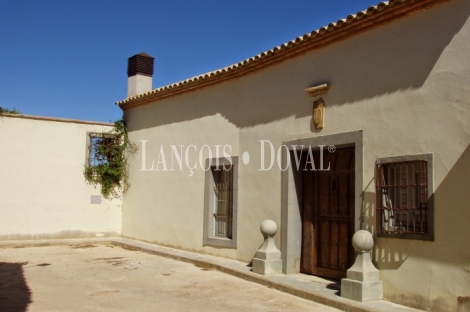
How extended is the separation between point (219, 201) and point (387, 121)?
15.8 feet

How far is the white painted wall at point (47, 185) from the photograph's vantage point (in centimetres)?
1279

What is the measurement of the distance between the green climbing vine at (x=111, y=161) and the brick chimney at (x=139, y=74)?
1064mm

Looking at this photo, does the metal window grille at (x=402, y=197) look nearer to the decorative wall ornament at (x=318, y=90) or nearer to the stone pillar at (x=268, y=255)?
the decorative wall ornament at (x=318, y=90)

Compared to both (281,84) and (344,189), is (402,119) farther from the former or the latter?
(281,84)

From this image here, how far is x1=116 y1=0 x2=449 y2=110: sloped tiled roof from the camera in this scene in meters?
6.67

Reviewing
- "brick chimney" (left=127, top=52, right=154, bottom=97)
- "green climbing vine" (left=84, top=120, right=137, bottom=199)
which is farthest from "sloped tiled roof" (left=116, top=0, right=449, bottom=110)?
"green climbing vine" (left=84, top=120, right=137, bottom=199)

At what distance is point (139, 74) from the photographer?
1459 cm

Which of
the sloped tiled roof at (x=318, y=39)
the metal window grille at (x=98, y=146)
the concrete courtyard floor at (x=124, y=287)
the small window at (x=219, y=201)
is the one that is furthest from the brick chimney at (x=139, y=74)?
the concrete courtyard floor at (x=124, y=287)

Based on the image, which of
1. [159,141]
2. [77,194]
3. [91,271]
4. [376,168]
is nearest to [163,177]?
[159,141]

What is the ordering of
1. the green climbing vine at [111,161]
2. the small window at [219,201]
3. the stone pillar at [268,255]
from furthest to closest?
the green climbing vine at [111,161] < the small window at [219,201] < the stone pillar at [268,255]

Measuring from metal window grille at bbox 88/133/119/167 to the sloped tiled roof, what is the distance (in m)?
3.01

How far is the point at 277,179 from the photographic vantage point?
9.02 metres

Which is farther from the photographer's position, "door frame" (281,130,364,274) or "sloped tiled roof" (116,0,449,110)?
"door frame" (281,130,364,274)

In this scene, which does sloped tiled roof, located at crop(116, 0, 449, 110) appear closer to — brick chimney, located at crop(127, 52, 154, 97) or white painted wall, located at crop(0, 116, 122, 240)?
brick chimney, located at crop(127, 52, 154, 97)
